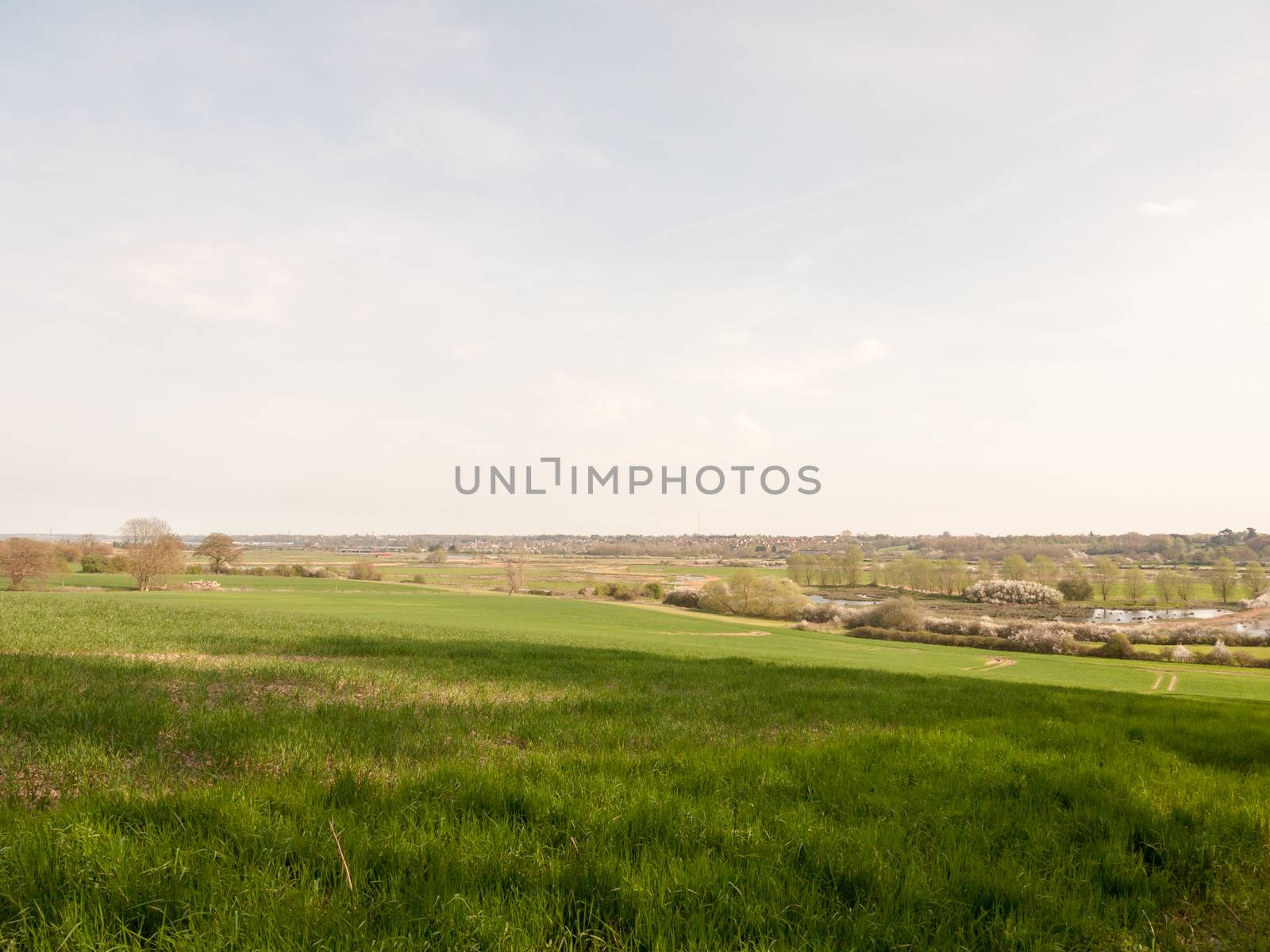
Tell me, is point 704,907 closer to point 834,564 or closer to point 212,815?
point 212,815

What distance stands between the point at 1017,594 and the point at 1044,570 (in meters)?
28.0

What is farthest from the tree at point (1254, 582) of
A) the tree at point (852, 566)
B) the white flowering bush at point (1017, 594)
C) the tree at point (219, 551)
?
the tree at point (219, 551)

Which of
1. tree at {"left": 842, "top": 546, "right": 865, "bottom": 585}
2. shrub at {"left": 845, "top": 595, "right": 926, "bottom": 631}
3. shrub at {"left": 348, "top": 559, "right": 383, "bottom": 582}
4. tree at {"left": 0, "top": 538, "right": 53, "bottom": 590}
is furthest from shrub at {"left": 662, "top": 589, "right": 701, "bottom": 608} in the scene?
tree at {"left": 0, "top": 538, "right": 53, "bottom": 590}

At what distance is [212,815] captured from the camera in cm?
397

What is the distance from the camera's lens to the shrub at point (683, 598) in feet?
345

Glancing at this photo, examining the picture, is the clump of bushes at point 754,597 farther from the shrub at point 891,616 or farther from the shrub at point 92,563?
the shrub at point 92,563

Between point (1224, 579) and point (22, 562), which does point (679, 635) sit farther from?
point (1224, 579)

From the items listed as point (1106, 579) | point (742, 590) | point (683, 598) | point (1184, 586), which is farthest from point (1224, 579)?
point (683, 598)

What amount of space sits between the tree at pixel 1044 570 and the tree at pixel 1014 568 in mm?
1888

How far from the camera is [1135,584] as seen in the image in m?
122

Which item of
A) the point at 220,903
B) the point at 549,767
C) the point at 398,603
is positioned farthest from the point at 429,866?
the point at 398,603

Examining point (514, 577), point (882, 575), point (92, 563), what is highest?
point (92, 563)

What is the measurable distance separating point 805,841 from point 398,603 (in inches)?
2773

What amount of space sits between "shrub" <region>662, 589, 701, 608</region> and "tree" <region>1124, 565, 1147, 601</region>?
85.7 meters
